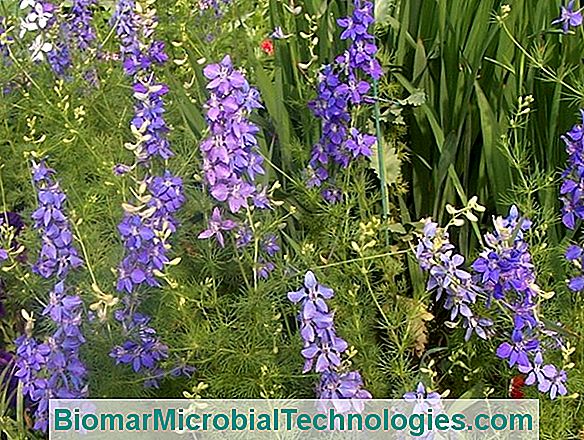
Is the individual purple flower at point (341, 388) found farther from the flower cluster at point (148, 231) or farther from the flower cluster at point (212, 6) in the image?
the flower cluster at point (212, 6)

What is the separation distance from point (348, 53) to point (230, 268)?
539 millimetres

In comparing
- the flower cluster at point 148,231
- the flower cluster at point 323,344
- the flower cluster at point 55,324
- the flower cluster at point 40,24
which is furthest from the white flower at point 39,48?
the flower cluster at point 323,344

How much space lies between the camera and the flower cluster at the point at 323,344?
5.02ft

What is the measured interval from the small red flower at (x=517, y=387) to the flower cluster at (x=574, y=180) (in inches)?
13.6

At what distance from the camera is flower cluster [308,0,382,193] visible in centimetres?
200

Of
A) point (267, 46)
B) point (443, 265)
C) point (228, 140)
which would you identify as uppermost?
point (267, 46)

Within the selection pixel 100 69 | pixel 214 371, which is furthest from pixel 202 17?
pixel 214 371

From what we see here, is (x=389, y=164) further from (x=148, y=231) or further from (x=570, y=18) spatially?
(x=148, y=231)

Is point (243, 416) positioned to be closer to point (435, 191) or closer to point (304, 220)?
point (304, 220)

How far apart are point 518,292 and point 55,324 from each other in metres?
0.90

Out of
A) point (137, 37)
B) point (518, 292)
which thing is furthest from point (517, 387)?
point (137, 37)

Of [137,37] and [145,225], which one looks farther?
[137,37]

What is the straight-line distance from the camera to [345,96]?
2047mm

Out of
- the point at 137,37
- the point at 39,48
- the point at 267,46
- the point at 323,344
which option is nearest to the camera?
the point at 323,344
